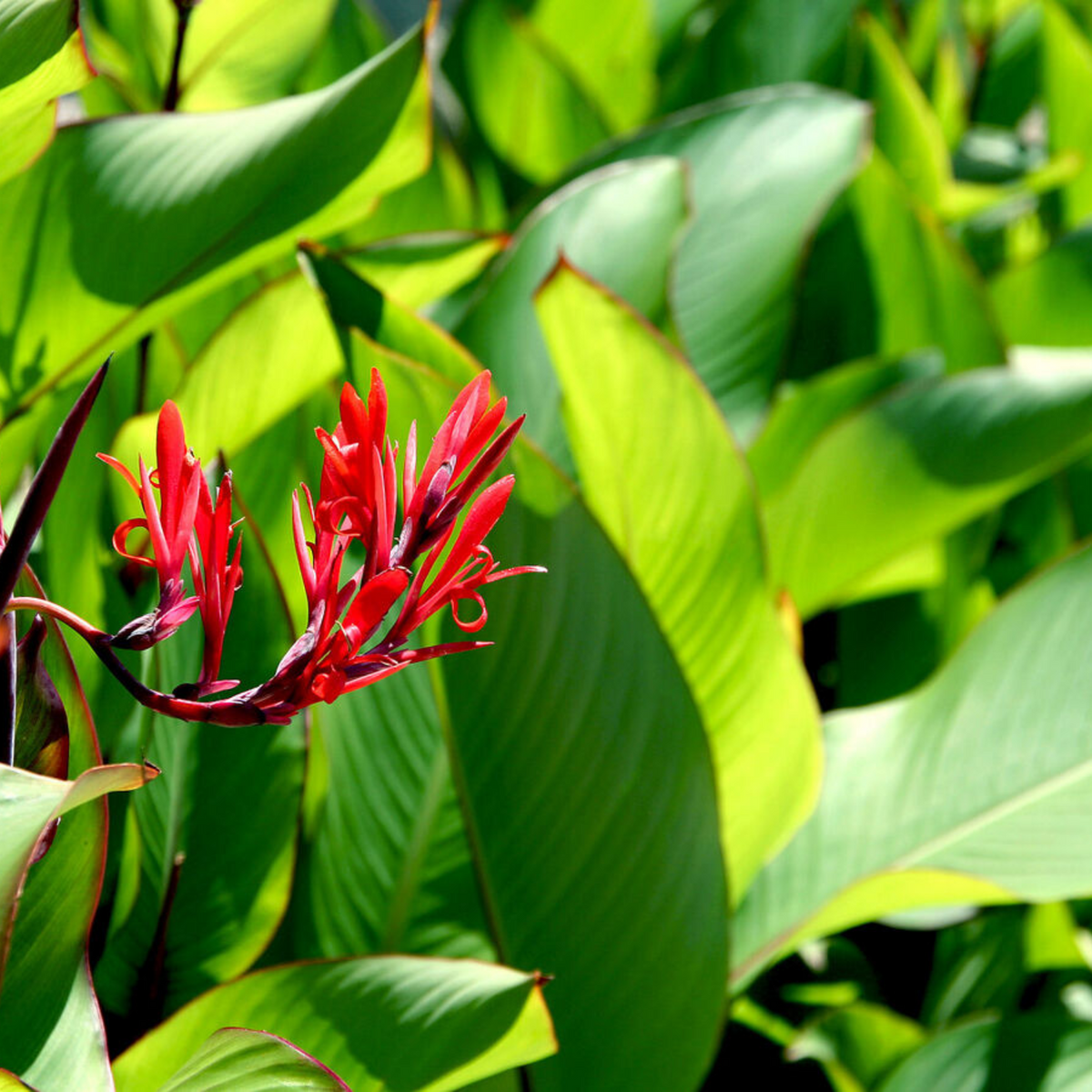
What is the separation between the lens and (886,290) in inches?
44.6

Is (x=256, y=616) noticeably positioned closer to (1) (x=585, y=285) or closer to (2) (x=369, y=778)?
(2) (x=369, y=778)

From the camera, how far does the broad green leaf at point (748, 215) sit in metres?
0.98

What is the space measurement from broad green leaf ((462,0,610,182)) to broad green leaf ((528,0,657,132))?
0.10 meters

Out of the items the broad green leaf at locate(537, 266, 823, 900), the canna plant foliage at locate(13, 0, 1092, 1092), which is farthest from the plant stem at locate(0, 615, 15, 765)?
the broad green leaf at locate(537, 266, 823, 900)

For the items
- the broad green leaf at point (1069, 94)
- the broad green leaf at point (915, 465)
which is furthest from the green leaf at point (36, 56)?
the broad green leaf at point (1069, 94)

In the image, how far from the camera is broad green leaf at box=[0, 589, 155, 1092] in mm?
463

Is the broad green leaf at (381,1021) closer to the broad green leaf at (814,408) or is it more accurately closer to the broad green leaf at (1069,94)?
the broad green leaf at (814,408)

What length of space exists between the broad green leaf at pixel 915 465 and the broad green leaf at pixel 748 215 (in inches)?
6.2

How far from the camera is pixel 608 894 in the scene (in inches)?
23.5

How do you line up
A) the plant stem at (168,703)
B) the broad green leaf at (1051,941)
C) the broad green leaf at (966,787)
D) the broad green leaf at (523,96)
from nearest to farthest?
the plant stem at (168,703) → the broad green leaf at (966,787) → the broad green leaf at (1051,941) → the broad green leaf at (523,96)

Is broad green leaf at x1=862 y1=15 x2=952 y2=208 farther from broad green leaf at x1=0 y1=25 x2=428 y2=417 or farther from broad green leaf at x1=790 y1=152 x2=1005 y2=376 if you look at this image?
broad green leaf at x1=0 y1=25 x2=428 y2=417

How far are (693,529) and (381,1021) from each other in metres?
0.29

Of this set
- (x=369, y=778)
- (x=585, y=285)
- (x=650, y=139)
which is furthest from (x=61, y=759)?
(x=650, y=139)

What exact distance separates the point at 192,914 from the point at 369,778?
0.11 meters
